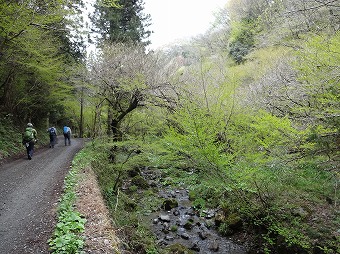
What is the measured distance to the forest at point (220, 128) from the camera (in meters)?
5.95

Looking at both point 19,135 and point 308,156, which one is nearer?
point 308,156

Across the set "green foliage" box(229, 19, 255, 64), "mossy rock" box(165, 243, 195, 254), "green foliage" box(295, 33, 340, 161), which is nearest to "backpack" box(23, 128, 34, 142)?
"mossy rock" box(165, 243, 195, 254)

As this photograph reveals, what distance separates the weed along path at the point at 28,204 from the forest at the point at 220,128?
0.70 metres

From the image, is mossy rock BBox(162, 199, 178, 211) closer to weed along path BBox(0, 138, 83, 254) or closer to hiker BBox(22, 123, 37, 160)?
weed along path BBox(0, 138, 83, 254)

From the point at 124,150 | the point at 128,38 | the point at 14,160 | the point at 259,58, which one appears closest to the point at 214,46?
the point at 259,58

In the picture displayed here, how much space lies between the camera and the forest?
5945mm

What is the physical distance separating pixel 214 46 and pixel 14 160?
30.4m

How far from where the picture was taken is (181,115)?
24.6 ft

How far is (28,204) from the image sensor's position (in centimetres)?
588

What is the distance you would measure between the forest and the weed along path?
70 centimetres

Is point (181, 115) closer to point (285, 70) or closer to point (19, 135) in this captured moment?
point (285, 70)

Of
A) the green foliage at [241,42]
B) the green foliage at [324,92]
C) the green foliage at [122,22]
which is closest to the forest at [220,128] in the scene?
the green foliage at [324,92]

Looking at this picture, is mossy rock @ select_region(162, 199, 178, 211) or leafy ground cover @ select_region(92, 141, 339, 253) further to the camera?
mossy rock @ select_region(162, 199, 178, 211)

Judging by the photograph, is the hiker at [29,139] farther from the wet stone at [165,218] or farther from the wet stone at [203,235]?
the wet stone at [203,235]
